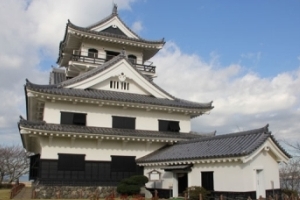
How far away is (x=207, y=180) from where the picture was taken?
59.9 feet

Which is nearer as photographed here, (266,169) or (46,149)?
(266,169)

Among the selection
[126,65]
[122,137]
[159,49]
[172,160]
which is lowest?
[172,160]

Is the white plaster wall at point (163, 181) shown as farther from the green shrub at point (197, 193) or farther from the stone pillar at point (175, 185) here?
the green shrub at point (197, 193)

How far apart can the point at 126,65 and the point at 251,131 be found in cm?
1159

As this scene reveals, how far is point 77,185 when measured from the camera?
21.2 metres

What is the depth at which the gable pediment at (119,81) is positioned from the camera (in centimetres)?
2412

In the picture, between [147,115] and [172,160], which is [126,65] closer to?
[147,115]

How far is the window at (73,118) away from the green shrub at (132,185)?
204 inches

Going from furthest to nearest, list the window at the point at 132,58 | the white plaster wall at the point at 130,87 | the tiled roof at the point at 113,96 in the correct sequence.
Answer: the window at the point at 132,58, the white plaster wall at the point at 130,87, the tiled roof at the point at 113,96

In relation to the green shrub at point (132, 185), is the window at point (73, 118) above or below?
above

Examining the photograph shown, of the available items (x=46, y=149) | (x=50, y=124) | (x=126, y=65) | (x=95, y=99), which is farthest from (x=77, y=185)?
(x=126, y=65)

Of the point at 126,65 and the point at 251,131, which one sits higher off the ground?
the point at 126,65

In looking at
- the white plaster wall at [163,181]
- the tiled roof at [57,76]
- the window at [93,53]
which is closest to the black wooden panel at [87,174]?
the white plaster wall at [163,181]

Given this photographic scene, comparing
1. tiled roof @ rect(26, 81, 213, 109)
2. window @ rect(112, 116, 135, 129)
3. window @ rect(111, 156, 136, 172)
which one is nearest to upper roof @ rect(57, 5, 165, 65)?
tiled roof @ rect(26, 81, 213, 109)
